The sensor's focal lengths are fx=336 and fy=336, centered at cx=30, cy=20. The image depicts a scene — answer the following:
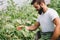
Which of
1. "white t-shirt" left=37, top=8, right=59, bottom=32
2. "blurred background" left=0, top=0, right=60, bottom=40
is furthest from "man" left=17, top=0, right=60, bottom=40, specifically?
"blurred background" left=0, top=0, right=60, bottom=40

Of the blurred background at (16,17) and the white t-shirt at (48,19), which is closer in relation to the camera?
the white t-shirt at (48,19)

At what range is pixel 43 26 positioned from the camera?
18.1 feet

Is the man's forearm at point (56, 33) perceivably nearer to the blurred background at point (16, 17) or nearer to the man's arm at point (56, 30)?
the man's arm at point (56, 30)

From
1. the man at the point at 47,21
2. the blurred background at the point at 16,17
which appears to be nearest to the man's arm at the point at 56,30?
Result: the man at the point at 47,21

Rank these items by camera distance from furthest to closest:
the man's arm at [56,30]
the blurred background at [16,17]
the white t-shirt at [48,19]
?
the blurred background at [16,17]
the white t-shirt at [48,19]
the man's arm at [56,30]

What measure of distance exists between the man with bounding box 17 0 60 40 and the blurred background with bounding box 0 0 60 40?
2.43 ft

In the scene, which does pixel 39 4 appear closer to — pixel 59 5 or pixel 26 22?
pixel 26 22

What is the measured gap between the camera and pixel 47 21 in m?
5.40

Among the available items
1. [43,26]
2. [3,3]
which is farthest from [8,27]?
[3,3]

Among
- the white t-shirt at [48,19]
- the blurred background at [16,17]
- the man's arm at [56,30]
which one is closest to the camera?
the man's arm at [56,30]

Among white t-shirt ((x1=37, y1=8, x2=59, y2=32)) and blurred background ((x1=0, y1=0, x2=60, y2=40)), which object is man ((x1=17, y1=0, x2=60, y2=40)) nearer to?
white t-shirt ((x1=37, y1=8, x2=59, y2=32))

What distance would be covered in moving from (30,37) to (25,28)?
62 centimetres

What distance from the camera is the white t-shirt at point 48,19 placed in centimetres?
528

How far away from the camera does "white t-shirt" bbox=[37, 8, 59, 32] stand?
17.3 feet
